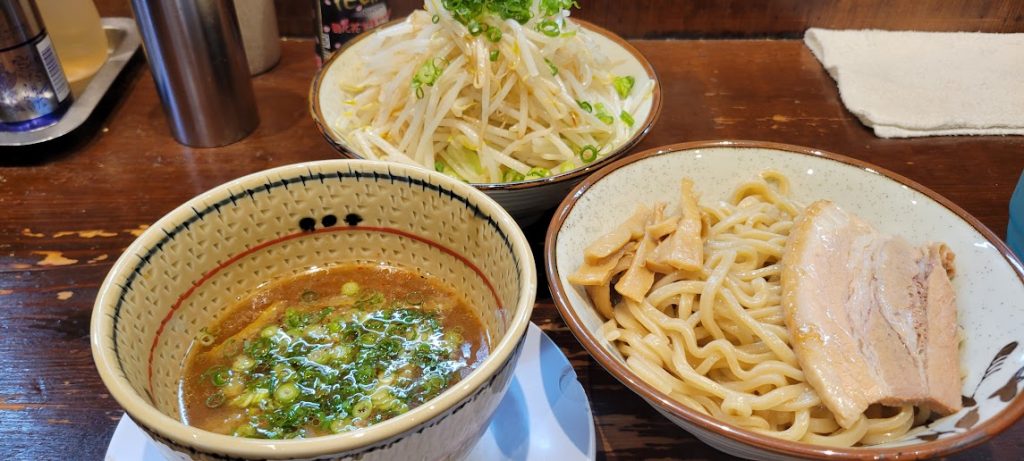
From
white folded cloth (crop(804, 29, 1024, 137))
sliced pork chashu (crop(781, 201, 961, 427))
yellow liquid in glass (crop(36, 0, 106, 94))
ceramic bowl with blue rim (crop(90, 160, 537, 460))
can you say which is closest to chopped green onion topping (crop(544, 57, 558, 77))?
sliced pork chashu (crop(781, 201, 961, 427))

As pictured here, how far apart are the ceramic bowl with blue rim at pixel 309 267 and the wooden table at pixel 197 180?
0.42 metres

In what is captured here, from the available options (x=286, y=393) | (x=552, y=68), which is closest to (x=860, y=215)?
(x=552, y=68)

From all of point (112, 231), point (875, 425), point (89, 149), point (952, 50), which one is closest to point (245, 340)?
point (112, 231)

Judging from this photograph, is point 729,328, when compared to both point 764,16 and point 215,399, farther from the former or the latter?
point 764,16

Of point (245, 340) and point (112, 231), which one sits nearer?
point (245, 340)

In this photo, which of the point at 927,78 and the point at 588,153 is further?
the point at 927,78

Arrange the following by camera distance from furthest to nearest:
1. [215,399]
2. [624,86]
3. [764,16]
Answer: [764,16], [624,86], [215,399]

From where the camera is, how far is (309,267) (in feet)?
3.74

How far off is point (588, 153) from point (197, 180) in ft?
Result: 3.59

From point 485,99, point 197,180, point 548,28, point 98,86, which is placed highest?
point 548,28

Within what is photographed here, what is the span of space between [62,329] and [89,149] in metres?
0.79

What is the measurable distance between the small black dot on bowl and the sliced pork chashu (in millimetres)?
792

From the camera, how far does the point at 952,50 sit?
2465mm

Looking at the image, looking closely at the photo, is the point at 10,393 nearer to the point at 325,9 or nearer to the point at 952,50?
the point at 325,9
